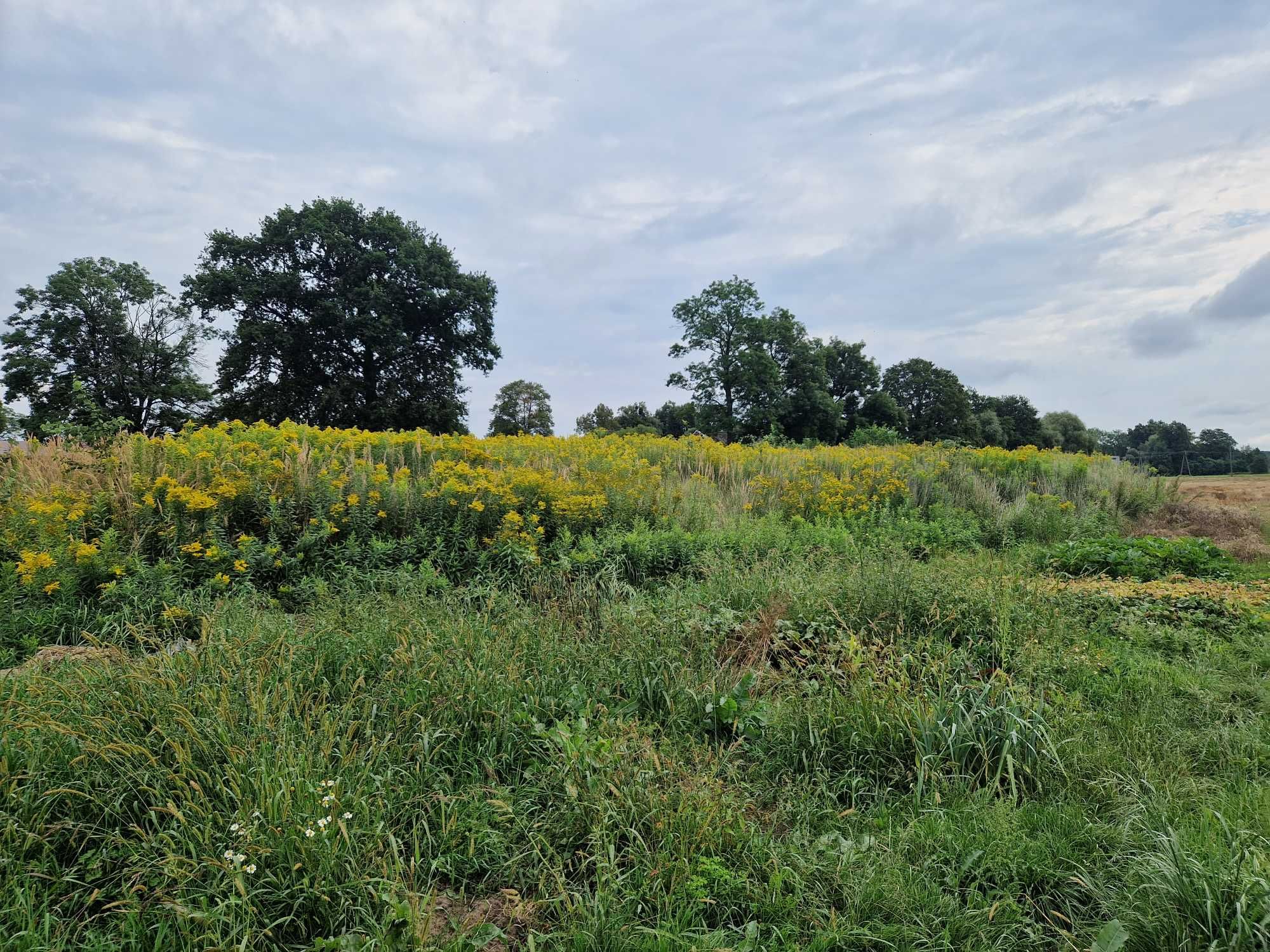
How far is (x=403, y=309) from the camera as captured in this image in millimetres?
26672

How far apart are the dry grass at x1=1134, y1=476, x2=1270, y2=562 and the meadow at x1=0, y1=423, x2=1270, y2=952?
406cm

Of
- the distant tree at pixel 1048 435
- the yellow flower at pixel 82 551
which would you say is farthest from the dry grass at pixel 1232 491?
the distant tree at pixel 1048 435

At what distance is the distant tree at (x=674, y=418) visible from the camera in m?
41.7

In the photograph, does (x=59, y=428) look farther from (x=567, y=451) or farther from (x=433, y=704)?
(x=433, y=704)

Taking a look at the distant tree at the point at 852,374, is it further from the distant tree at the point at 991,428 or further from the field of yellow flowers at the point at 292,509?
the field of yellow flowers at the point at 292,509

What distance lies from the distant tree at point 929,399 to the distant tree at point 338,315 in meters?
34.1

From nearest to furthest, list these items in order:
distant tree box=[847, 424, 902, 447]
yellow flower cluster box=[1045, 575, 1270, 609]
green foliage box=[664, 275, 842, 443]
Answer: yellow flower cluster box=[1045, 575, 1270, 609] → distant tree box=[847, 424, 902, 447] → green foliage box=[664, 275, 842, 443]

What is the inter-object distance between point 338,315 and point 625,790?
27.0 meters

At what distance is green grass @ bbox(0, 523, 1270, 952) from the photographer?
73.5 inches

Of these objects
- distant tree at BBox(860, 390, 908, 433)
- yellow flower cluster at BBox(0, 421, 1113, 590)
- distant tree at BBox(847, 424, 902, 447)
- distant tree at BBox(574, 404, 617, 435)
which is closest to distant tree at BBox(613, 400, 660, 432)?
distant tree at BBox(574, 404, 617, 435)

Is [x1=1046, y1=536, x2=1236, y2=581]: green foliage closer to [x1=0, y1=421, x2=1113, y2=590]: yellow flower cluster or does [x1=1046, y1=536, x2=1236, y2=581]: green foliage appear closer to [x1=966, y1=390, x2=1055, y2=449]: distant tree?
[x1=0, y1=421, x2=1113, y2=590]: yellow flower cluster

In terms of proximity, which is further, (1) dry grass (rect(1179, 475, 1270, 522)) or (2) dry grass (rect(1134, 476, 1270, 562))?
(1) dry grass (rect(1179, 475, 1270, 522))

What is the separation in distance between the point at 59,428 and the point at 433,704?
7.54 metres

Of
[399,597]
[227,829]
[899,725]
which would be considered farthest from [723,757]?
[399,597]
